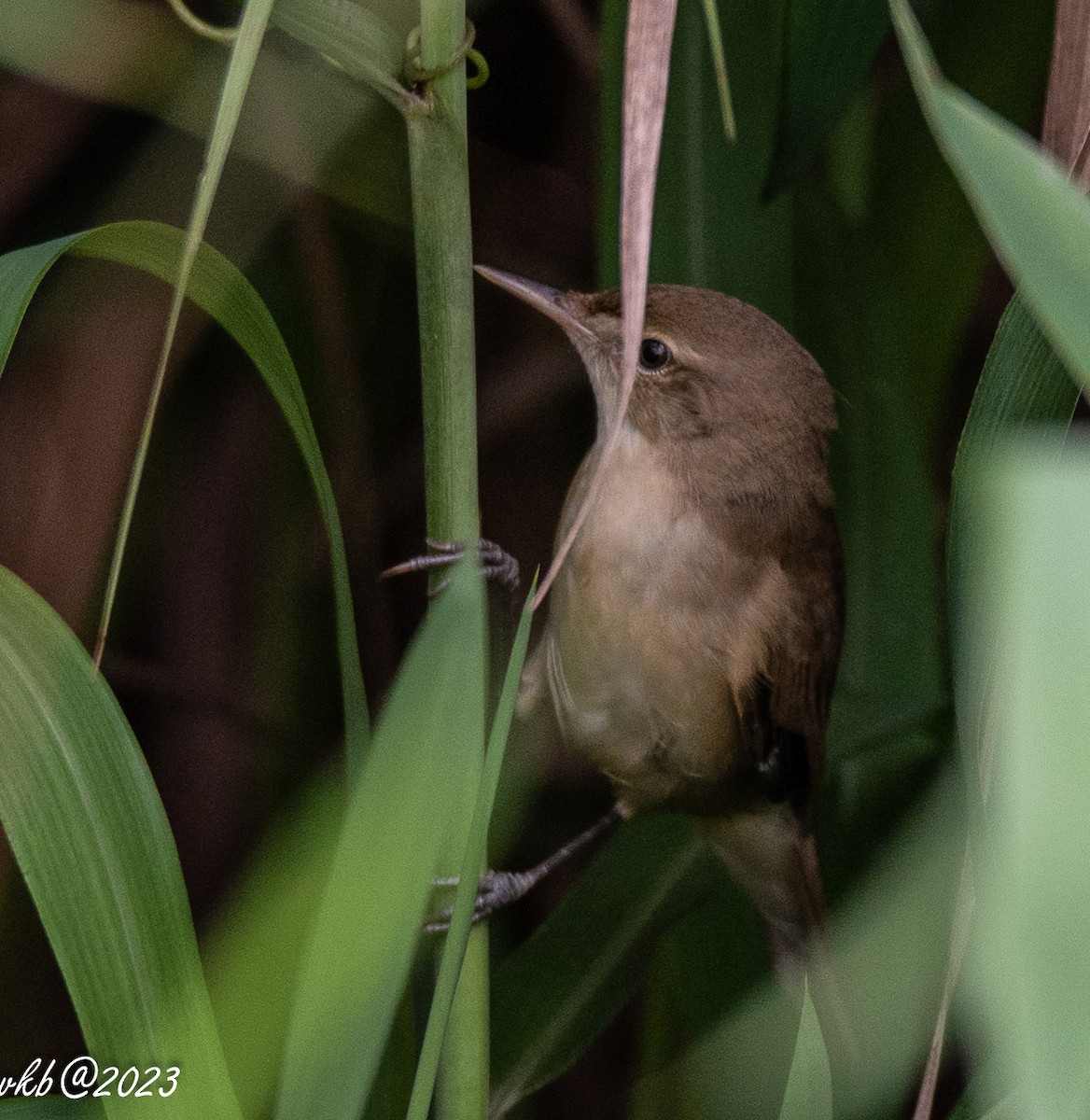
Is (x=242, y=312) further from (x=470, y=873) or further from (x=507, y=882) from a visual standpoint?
(x=507, y=882)

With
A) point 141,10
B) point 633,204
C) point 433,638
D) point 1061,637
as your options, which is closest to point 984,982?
point 1061,637

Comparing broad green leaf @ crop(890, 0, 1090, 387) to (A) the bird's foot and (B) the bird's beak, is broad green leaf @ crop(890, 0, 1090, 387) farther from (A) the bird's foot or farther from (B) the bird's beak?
(B) the bird's beak

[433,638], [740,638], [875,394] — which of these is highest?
[875,394]

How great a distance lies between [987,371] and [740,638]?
1.83 feet

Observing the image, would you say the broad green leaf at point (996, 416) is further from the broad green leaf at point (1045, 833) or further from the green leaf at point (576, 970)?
the green leaf at point (576, 970)

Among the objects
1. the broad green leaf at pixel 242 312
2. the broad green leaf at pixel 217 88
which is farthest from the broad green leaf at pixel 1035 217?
the broad green leaf at pixel 217 88

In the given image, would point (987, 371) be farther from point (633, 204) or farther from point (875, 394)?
point (875, 394)

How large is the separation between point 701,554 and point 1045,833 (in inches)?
36.5

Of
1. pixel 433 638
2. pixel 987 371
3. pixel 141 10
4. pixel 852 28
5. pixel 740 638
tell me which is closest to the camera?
pixel 433 638

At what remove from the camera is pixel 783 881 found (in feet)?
4.68

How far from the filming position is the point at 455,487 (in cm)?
75

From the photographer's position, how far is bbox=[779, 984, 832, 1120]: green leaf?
0.76m

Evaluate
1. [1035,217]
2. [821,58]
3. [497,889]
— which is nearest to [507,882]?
[497,889]

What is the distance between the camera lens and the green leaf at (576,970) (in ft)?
3.67
